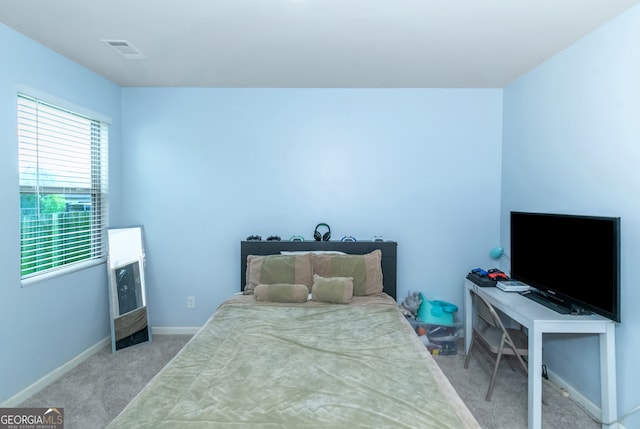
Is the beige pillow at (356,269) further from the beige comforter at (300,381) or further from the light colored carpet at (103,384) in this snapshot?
the light colored carpet at (103,384)

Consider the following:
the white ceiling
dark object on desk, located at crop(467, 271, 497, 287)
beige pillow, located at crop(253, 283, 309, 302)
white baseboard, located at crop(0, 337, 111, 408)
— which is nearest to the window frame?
the white ceiling

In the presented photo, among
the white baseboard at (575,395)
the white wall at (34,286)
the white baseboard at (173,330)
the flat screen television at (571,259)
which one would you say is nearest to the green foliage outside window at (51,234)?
the white wall at (34,286)

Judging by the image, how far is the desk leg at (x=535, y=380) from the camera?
2.08 meters

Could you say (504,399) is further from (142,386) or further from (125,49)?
(125,49)

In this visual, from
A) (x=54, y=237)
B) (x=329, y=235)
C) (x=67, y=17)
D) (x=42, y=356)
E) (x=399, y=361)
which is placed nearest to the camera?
(x=399, y=361)

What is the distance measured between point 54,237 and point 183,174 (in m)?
1.27

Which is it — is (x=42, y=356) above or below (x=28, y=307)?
below

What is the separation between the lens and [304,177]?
362cm

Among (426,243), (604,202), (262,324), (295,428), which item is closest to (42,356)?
(262,324)

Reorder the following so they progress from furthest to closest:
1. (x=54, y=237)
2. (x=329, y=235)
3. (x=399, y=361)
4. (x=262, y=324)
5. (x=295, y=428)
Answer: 1. (x=329, y=235)
2. (x=54, y=237)
3. (x=262, y=324)
4. (x=399, y=361)
5. (x=295, y=428)

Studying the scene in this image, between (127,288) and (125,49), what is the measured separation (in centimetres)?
222

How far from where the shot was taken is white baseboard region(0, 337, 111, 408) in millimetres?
2371

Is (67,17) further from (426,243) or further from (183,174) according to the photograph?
(426,243)

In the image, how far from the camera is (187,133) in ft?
11.8
